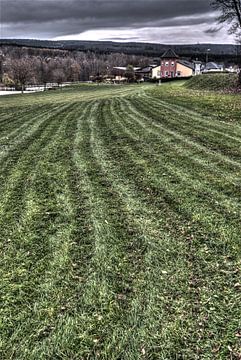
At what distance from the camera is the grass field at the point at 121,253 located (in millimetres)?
3910

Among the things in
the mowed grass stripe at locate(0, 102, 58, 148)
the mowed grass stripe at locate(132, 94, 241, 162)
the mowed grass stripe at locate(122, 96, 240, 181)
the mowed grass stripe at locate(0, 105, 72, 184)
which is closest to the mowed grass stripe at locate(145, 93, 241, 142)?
the mowed grass stripe at locate(132, 94, 241, 162)

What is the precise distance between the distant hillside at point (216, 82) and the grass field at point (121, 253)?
20904 mm

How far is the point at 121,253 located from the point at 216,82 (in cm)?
3109

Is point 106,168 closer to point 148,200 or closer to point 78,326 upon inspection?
point 148,200

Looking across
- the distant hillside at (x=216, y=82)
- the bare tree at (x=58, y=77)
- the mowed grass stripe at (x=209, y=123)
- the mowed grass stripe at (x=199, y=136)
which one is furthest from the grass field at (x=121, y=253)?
the bare tree at (x=58, y=77)

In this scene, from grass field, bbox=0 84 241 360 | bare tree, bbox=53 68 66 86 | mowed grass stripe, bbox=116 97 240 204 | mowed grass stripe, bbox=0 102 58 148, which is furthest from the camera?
bare tree, bbox=53 68 66 86

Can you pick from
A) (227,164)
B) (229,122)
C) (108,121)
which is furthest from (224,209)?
(108,121)

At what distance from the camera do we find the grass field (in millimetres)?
3910

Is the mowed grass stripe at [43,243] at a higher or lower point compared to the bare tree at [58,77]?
lower

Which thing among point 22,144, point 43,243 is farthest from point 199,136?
point 43,243

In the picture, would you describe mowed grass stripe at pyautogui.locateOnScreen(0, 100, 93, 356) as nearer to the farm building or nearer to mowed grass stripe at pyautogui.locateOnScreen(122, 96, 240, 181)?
mowed grass stripe at pyautogui.locateOnScreen(122, 96, 240, 181)

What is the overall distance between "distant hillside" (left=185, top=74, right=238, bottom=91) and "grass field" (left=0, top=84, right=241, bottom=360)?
2090cm

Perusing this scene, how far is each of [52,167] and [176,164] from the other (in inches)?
135

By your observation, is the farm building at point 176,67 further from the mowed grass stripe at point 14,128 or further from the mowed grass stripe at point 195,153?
the mowed grass stripe at point 195,153
